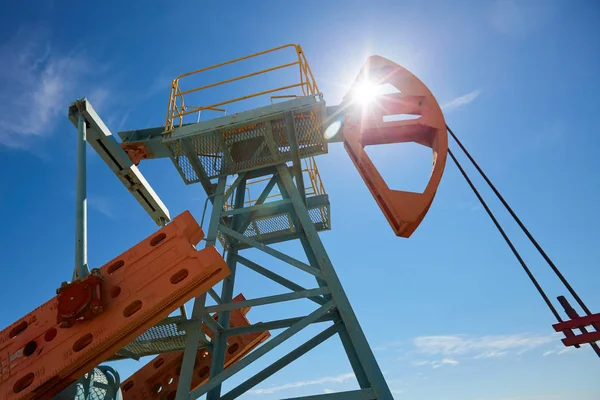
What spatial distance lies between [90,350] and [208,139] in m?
3.39

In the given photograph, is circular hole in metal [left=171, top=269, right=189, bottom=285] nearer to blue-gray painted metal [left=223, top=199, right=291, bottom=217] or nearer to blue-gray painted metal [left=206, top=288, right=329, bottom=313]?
blue-gray painted metal [left=206, top=288, right=329, bottom=313]

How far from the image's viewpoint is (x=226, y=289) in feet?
19.8

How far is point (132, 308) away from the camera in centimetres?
379

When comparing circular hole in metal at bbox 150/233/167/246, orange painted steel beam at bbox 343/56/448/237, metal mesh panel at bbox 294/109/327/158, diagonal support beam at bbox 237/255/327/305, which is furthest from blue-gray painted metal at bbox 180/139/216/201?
orange painted steel beam at bbox 343/56/448/237

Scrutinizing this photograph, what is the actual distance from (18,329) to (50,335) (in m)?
0.60

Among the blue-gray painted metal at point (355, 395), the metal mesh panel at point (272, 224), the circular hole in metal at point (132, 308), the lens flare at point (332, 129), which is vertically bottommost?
the blue-gray painted metal at point (355, 395)

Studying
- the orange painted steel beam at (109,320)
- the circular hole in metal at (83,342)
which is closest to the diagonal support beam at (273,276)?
the orange painted steel beam at (109,320)

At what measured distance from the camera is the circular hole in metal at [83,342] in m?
3.68

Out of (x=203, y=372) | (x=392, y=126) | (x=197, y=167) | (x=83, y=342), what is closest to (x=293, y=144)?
(x=392, y=126)

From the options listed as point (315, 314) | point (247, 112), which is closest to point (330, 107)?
point (247, 112)

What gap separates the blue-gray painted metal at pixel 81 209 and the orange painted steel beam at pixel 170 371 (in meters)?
3.07

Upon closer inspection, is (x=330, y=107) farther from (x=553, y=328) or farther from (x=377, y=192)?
(x=553, y=328)

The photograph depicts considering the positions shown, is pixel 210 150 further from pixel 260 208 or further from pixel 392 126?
pixel 392 126

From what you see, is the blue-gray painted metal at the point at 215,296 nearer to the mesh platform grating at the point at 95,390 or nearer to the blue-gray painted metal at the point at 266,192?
the blue-gray painted metal at the point at 266,192
